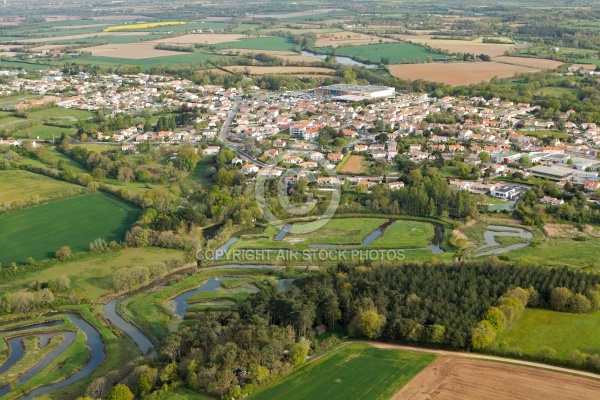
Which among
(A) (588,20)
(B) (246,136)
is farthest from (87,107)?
(A) (588,20)

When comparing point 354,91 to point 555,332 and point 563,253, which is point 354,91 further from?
point 555,332

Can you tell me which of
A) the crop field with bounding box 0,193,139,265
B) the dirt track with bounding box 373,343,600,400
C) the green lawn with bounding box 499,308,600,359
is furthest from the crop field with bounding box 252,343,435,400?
the crop field with bounding box 0,193,139,265

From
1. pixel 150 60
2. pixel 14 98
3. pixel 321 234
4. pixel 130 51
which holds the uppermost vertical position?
pixel 130 51

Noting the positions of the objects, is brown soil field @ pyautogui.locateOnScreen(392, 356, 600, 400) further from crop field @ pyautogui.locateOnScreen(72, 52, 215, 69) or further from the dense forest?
crop field @ pyautogui.locateOnScreen(72, 52, 215, 69)

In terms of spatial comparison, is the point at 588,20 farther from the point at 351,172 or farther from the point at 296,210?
the point at 296,210

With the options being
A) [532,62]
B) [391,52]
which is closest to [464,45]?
[391,52]

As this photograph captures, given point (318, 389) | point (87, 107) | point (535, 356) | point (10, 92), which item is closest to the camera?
point (318, 389)
